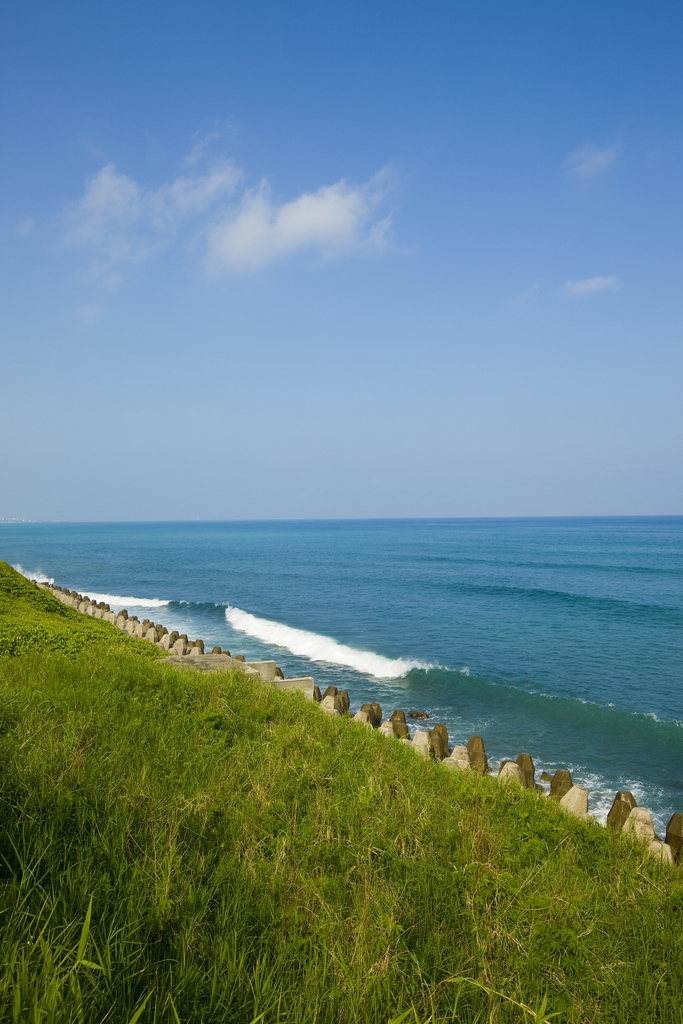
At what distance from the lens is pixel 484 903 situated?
362cm

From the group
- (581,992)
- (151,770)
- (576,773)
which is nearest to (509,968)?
(581,992)

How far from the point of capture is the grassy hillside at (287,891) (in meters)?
2.68

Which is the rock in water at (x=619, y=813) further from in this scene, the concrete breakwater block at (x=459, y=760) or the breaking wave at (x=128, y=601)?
the breaking wave at (x=128, y=601)

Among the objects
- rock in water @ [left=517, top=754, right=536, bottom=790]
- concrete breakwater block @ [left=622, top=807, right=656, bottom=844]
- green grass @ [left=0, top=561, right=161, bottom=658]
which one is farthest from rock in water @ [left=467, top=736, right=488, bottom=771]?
green grass @ [left=0, top=561, right=161, bottom=658]

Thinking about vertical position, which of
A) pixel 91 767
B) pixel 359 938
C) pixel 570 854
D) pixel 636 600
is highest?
pixel 91 767

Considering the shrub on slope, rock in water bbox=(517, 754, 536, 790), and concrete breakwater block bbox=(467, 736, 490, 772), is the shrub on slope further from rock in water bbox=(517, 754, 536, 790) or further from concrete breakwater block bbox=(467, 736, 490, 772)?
concrete breakwater block bbox=(467, 736, 490, 772)

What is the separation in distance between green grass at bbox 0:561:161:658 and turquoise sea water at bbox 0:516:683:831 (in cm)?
870

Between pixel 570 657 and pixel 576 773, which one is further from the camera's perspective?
pixel 570 657

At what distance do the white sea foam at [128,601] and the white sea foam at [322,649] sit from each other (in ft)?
26.3

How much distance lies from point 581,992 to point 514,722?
13129mm

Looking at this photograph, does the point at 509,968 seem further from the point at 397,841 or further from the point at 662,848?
the point at 662,848

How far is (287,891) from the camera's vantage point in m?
3.55

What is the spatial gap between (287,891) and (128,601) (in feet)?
123

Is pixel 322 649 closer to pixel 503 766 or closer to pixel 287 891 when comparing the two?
pixel 503 766
